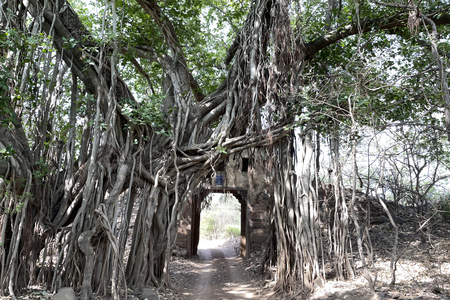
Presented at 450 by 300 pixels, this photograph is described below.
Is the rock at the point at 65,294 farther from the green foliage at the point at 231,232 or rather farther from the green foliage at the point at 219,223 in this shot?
the green foliage at the point at 231,232

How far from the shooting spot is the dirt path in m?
5.21

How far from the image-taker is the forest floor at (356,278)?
3.60 meters

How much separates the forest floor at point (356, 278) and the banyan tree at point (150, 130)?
0.93ft

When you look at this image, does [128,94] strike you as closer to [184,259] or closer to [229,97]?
→ [229,97]

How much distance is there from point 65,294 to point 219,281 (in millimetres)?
3676

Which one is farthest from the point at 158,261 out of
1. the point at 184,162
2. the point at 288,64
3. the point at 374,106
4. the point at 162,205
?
the point at 374,106

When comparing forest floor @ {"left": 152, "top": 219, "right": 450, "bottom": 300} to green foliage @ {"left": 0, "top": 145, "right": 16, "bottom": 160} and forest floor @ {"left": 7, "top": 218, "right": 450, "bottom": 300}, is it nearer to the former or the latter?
forest floor @ {"left": 7, "top": 218, "right": 450, "bottom": 300}

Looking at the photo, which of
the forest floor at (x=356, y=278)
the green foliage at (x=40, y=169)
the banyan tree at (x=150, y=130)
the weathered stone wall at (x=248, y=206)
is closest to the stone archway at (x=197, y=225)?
the weathered stone wall at (x=248, y=206)

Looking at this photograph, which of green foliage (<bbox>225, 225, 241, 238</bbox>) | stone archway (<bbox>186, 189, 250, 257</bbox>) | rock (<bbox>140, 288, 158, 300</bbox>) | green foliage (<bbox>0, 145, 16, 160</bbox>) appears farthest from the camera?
green foliage (<bbox>225, 225, 241, 238</bbox>)

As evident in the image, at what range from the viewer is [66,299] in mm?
3330

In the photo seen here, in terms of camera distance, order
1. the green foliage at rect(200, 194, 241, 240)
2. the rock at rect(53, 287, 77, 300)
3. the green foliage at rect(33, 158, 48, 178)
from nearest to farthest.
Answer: the rock at rect(53, 287, 77, 300)
the green foliage at rect(33, 158, 48, 178)
the green foliage at rect(200, 194, 241, 240)

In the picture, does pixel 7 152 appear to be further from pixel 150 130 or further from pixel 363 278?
pixel 363 278

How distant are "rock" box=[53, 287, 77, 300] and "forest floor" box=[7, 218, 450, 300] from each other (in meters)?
0.19

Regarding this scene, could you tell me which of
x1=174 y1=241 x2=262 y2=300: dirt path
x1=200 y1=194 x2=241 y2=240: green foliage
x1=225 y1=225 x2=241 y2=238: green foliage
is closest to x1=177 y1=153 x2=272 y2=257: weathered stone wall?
x1=174 y1=241 x2=262 y2=300: dirt path
